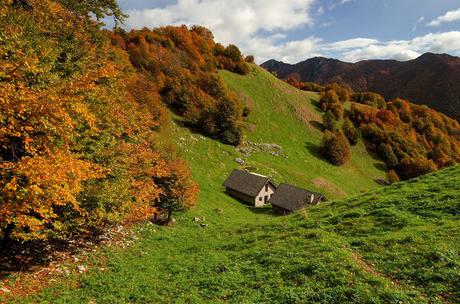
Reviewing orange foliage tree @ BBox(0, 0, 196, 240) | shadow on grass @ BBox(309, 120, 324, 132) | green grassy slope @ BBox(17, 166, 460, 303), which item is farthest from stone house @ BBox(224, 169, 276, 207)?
shadow on grass @ BBox(309, 120, 324, 132)

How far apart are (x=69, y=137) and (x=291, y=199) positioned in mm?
47472

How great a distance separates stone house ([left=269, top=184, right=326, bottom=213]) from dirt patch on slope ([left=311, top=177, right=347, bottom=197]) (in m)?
15.3

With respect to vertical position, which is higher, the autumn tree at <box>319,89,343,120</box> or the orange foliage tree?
the autumn tree at <box>319,89,343,120</box>

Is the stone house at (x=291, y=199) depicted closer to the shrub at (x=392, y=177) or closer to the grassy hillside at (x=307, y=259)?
the grassy hillside at (x=307, y=259)

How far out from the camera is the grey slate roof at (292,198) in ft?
178

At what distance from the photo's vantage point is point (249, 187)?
59.1 metres

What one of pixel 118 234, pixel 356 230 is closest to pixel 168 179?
pixel 118 234

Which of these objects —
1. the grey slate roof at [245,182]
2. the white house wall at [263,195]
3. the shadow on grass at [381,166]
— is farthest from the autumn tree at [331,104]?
the grey slate roof at [245,182]

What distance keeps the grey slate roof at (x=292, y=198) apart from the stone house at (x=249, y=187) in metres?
3.62

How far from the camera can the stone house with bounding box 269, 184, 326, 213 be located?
54.3 meters

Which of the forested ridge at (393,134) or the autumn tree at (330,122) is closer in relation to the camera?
the forested ridge at (393,134)

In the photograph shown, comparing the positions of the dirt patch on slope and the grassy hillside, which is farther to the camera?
the dirt patch on slope

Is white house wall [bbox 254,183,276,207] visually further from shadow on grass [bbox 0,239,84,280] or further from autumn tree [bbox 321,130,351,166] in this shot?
shadow on grass [bbox 0,239,84,280]

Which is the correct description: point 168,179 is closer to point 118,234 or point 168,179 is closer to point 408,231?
point 118,234
